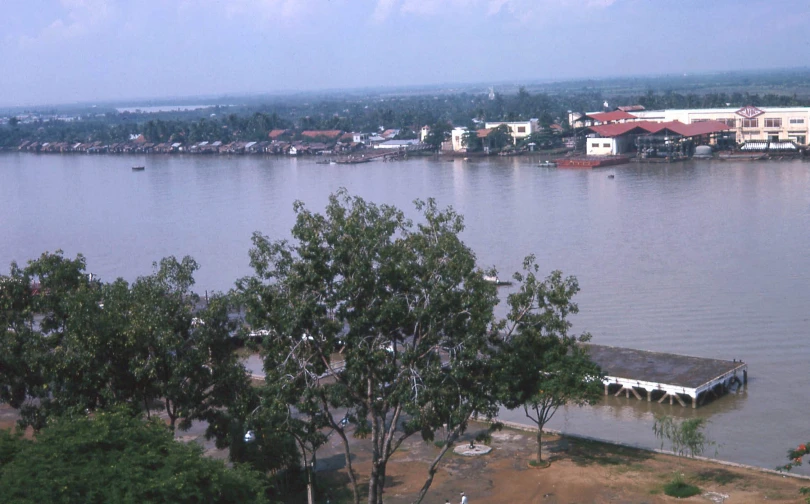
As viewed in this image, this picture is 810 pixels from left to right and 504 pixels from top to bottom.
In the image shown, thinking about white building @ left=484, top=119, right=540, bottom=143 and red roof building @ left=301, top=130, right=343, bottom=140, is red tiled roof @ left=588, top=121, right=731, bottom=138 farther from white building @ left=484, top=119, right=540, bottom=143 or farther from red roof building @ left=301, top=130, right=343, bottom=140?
red roof building @ left=301, top=130, right=343, bottom=140

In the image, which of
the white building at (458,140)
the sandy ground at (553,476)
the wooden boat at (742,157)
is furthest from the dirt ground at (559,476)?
the white building at (458,140)

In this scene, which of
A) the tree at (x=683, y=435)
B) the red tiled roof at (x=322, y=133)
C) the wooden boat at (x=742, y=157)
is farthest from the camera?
the red tiled roof at (x=322, y=133)

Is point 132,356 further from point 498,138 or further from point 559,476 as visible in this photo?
point 498,138

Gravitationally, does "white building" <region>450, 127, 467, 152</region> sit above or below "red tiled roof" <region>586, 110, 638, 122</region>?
below

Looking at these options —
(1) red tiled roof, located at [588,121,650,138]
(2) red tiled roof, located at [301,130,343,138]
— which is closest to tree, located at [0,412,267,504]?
(1) red tiled roof, located at [588,121,650,138]

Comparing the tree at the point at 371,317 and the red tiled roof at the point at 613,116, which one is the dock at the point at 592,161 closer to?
the red tiled roof at the point at 613,116

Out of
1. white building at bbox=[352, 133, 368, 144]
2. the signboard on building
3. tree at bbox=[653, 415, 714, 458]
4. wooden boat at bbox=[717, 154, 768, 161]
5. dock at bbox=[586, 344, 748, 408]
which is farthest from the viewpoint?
white building at bbox=[352, 133, 368, 144]
